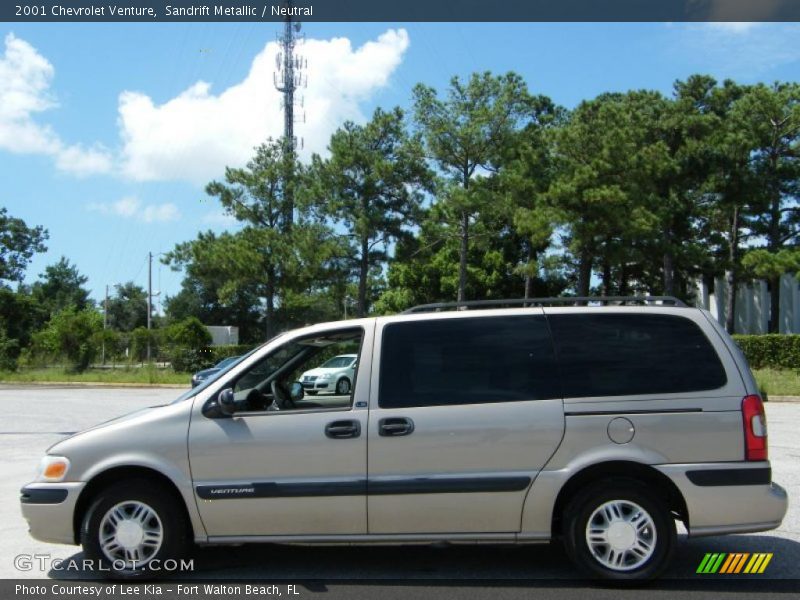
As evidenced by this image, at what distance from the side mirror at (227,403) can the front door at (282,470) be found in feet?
0.15

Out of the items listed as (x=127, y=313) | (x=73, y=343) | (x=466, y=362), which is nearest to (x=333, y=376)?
(x=466, y=362)

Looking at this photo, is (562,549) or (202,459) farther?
(562,549)

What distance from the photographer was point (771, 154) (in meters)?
39.2

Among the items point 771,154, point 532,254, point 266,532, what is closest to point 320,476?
point 266,532

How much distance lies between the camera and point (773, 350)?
31188mm

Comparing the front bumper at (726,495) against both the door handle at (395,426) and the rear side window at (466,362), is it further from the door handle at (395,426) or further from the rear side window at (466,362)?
the door handle at (395,426)

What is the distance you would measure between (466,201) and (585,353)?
31847 mm

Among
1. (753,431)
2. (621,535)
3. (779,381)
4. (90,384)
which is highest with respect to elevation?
(753,431)

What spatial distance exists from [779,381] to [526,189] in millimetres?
13788

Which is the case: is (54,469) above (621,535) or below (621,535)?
above

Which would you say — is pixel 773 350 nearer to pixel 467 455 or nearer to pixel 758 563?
pixel 758 563

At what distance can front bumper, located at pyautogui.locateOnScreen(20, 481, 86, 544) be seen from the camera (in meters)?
5.70

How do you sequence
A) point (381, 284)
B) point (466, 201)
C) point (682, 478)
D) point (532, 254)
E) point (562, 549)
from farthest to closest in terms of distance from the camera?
point (381, 284) < point (532, 254) < point (466, 201) < point (562, 549) < point (682, 478)

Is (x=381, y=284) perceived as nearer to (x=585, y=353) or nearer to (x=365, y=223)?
(x=365, y=223)
